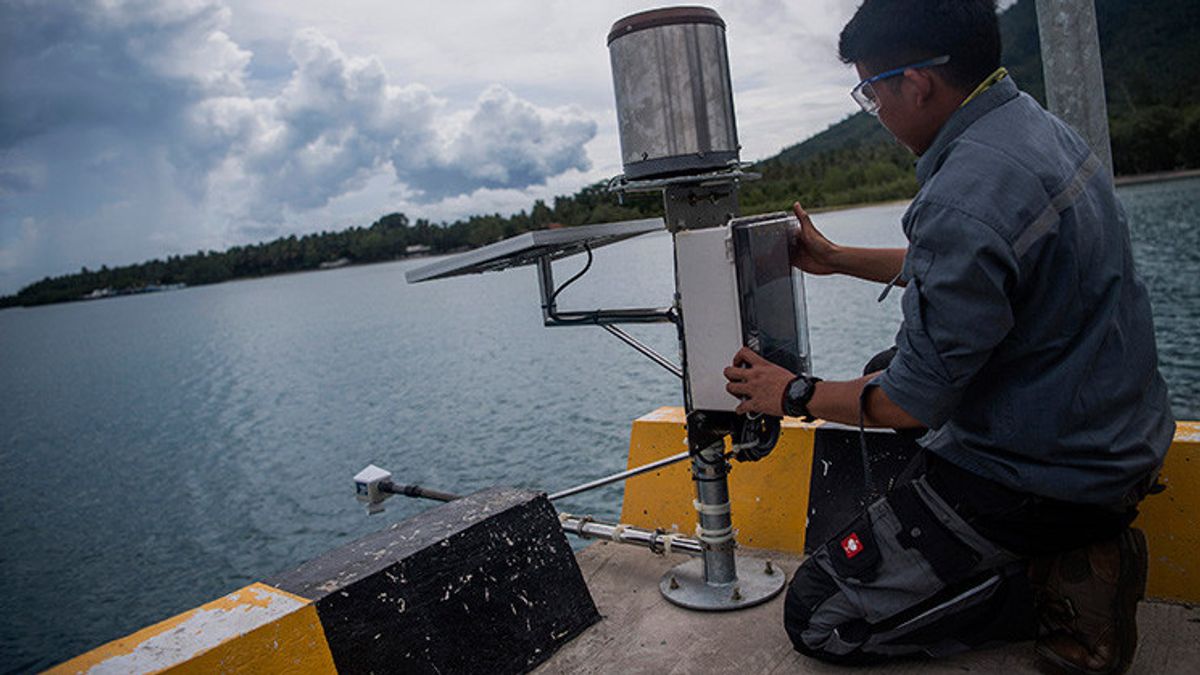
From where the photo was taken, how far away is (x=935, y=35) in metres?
2.17

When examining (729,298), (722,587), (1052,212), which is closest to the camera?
(1052,212)

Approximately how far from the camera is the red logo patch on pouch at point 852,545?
2529 millimetres

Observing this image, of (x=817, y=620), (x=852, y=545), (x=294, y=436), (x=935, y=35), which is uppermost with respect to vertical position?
(x=935, y=35)

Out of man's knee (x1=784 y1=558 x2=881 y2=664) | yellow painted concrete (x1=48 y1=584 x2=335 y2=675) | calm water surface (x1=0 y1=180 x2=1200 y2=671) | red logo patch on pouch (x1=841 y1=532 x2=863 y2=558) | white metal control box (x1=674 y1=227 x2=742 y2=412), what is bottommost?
calm water surface (x1=0 y1=180 x2=1200 y2=671)

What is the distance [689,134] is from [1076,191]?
3.80 ft

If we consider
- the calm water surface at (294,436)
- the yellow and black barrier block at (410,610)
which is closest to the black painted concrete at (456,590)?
the yellow and black barrier block at (410,610)

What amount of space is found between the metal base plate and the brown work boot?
101 centimetres

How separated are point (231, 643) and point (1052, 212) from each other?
222 cm

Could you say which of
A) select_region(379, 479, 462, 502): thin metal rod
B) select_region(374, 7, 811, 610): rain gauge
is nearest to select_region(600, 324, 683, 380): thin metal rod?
select_region(374, 7, 811, 610): rain gauge

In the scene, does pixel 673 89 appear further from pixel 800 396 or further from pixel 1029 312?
pixel 1029 312

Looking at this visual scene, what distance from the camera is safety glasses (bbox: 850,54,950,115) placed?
7.22ft

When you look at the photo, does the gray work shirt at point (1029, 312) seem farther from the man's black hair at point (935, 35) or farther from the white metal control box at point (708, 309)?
the white metal control box at point (708, 309)

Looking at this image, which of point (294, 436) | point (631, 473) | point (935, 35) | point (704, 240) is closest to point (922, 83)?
point (935, 35)

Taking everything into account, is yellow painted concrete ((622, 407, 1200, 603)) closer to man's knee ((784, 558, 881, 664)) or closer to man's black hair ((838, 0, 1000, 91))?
man's knee ((784, 558, 881, 664))
